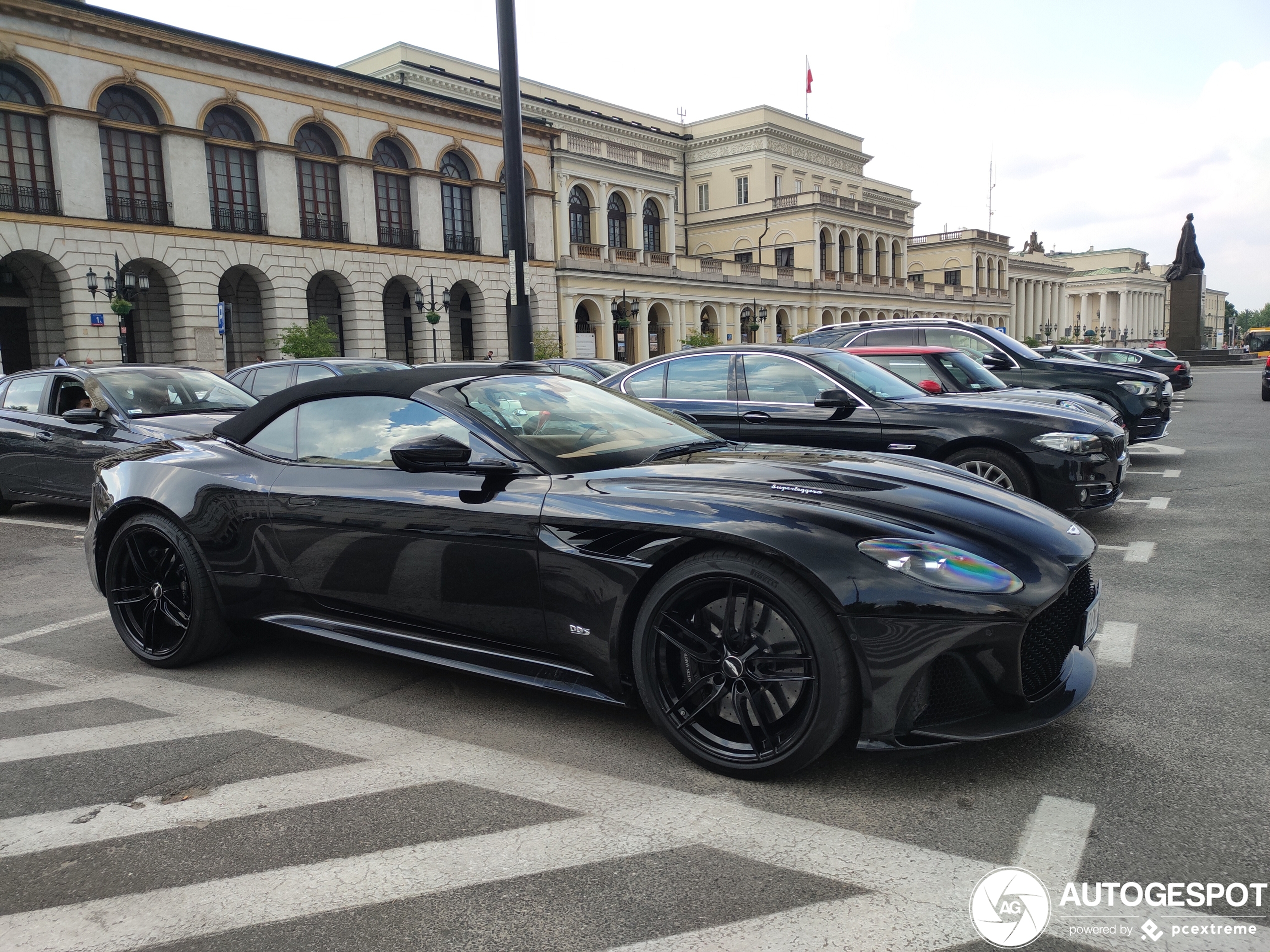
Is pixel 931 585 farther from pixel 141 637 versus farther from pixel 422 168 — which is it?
pixel 422 168

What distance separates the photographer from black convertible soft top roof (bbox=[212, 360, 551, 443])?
3963 mm

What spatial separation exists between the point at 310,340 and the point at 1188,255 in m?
39.3

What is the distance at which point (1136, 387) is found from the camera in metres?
11.7

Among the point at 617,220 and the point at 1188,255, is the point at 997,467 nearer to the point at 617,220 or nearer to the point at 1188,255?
the point at 1188,255

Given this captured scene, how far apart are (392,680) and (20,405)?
285 inches

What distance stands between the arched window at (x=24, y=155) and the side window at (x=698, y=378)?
1295 inches

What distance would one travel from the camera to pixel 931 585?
2760 mm

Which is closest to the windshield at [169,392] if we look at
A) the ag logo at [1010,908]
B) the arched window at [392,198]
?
the ag logo at [1010,908]

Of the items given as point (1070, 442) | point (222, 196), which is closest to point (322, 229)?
point (222, 196)

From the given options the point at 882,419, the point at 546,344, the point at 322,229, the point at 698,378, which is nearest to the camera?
the point at 882,419

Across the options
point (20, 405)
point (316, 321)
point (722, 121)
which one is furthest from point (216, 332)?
point (722, 121)

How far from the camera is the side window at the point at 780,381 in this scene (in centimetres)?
750

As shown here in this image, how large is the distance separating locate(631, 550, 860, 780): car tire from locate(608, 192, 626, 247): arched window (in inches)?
2361

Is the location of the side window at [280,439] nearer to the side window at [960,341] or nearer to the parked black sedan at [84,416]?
the parked black sedan at [84,416]
